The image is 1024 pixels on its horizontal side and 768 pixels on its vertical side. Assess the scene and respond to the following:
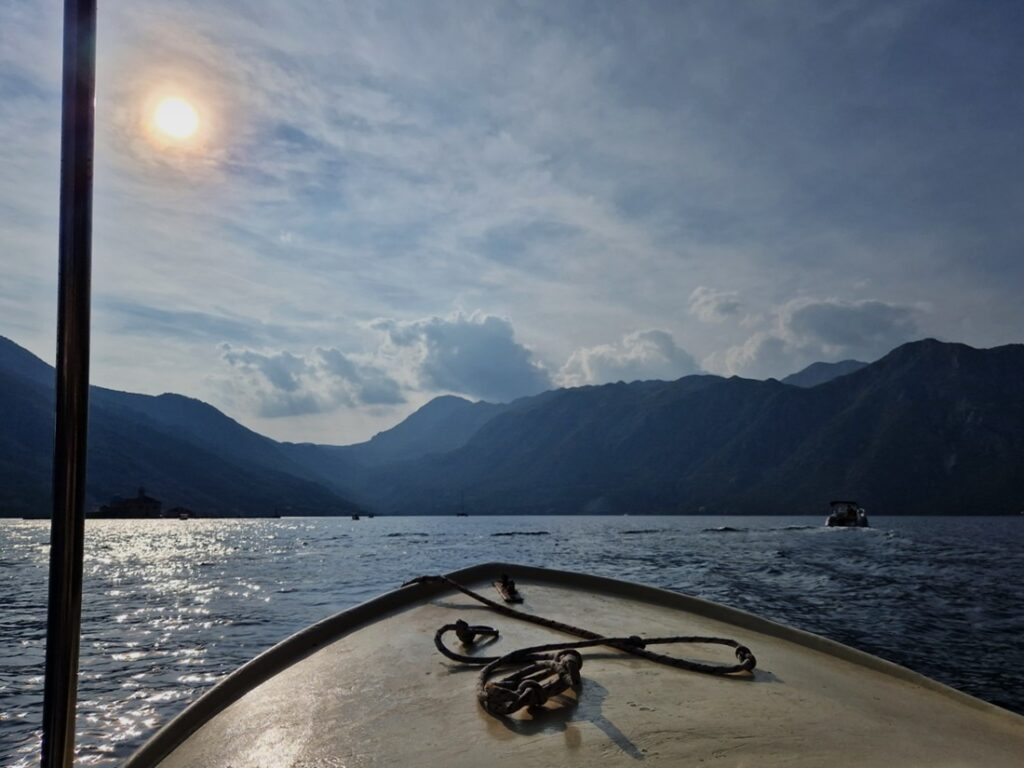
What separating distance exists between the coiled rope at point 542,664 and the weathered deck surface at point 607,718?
0.10m

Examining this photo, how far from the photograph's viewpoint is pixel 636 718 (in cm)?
489

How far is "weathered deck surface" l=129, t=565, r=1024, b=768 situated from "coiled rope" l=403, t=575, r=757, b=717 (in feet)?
0.33

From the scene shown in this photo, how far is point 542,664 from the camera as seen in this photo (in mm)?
5473

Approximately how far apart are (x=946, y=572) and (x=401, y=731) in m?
41.0

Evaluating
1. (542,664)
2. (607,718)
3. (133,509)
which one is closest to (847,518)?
(542,664)

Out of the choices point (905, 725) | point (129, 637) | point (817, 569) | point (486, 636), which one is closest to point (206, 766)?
point (486, 636)

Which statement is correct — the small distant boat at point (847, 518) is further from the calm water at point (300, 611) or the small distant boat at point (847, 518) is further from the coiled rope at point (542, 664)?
the coiled rope at point (542, 664)

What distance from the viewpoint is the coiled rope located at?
4.90 metres

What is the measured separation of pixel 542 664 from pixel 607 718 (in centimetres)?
75

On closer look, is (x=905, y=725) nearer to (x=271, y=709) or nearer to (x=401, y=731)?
(x=401, y=731)

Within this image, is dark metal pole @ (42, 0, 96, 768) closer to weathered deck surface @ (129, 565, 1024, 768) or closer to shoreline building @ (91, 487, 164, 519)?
weathered deck surface @ (129, 565, 1024, 768)

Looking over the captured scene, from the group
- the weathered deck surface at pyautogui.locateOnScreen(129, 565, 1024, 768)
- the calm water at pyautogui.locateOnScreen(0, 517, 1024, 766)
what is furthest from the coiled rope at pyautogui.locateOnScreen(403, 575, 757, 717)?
the calm water at pyautogui.locateOnScreen(0, 517, 1024, 766)

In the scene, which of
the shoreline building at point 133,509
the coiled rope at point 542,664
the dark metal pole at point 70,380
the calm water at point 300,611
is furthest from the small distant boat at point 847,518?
the shoreline building at point 133,509

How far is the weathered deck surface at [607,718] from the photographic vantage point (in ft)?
14.3
